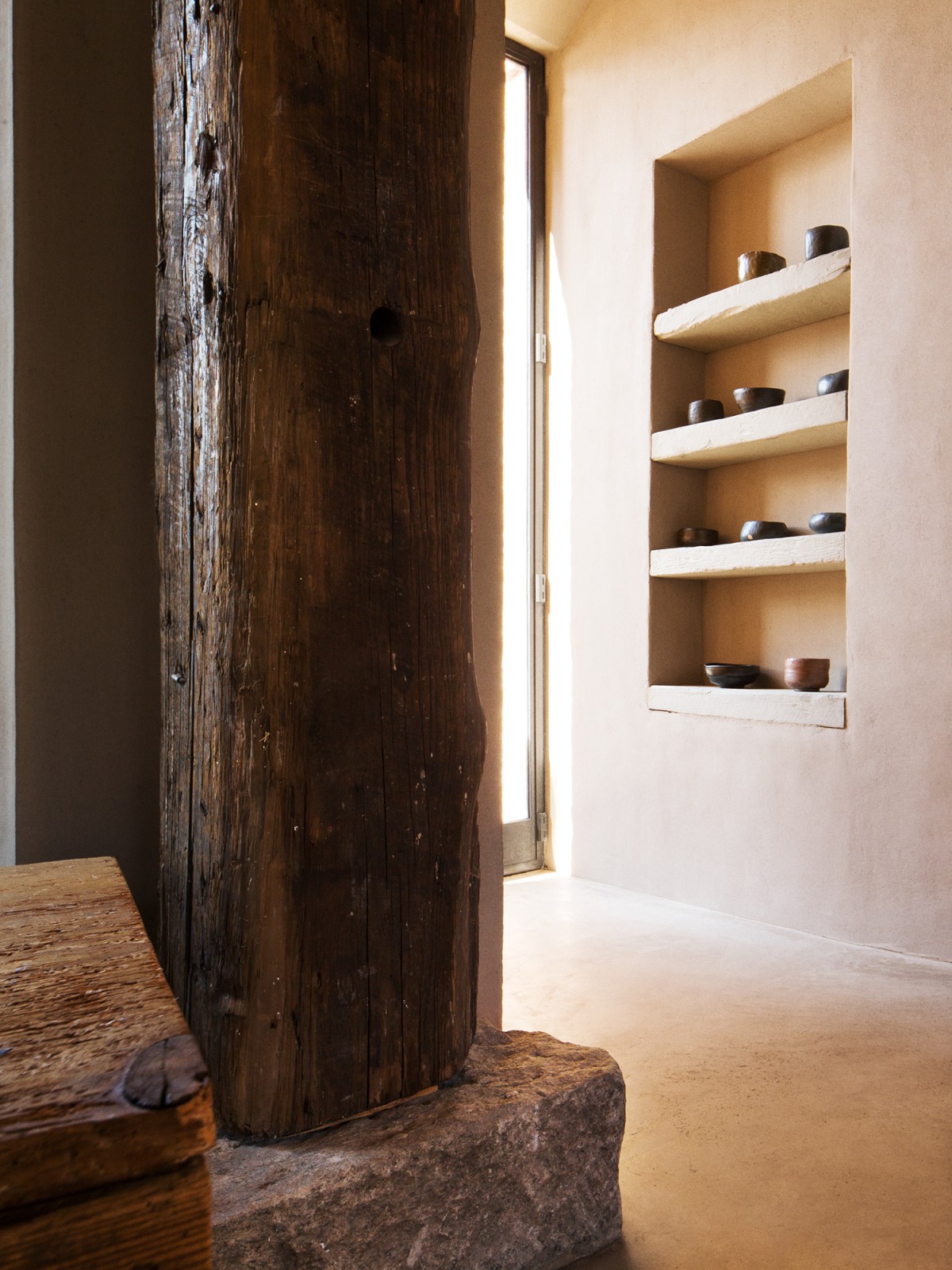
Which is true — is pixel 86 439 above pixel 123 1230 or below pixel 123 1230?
above

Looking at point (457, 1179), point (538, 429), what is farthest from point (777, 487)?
point (457, 1179)

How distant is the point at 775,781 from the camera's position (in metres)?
2.89

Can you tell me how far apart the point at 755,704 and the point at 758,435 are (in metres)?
0.86

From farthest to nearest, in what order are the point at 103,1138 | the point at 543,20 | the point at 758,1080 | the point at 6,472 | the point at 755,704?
the point at 543,20 < the point at 755,704 < the point at 758,1080 < the point at 6,472 < the point at 103,1138

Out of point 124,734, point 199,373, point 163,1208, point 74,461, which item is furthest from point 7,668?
point 163,1208

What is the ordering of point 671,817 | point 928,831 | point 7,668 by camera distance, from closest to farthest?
point 7,668, point 928,831, point 671,817

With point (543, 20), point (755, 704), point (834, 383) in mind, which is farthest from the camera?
point (543, 20)

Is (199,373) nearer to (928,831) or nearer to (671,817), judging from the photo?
(928,831)

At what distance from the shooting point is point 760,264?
3002mm

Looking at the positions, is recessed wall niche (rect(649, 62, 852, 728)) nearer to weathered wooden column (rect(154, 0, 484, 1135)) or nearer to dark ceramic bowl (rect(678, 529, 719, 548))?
dark ceramic bowl (rect(678, 529, 719, 548))

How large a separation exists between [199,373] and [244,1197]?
2.75 feet

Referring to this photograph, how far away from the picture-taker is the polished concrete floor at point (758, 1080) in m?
1.29

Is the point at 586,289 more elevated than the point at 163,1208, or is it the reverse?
the point at 586,289

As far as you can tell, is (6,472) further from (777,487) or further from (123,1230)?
(777,487)
